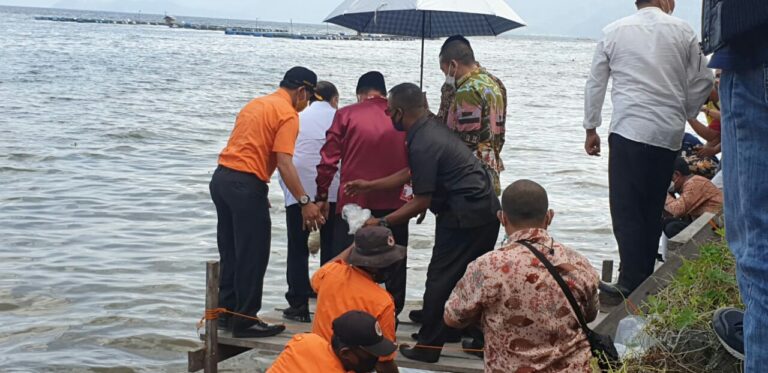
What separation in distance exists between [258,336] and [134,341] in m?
3.63

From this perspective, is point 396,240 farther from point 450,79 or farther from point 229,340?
point 229,340

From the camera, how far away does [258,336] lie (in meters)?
7.18

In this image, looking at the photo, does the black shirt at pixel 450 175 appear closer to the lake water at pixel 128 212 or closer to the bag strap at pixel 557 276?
the bag strap at pixel 557 276

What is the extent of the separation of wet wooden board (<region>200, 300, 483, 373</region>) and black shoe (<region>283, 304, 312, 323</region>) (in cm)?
5

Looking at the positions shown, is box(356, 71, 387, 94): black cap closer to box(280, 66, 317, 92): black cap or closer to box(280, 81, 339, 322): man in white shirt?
box(280, 66, 317, 92): black cap

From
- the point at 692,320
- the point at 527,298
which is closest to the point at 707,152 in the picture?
the point at 692,320

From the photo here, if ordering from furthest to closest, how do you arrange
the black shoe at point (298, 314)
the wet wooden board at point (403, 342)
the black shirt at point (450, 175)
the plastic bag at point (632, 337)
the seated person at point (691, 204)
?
1. the seated person at point (691, 204)
2. the black shoe at point (298, 314)
3. the wet wooden board at point (403, 342)
4. the black shirt at point (450, 175)
5. the plastic bag at point (632, 337)

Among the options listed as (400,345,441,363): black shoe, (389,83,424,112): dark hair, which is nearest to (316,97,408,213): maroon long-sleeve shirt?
(389,83,424,112): dark hair

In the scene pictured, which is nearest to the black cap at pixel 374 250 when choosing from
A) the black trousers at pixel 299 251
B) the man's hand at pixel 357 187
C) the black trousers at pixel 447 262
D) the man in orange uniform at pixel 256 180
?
the black trousers at pixel 447 262

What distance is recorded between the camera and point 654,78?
637 centimetres

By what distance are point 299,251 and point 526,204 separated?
3646 millimetres

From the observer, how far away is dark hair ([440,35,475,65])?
6590mm

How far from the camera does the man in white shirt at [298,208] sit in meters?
7.65

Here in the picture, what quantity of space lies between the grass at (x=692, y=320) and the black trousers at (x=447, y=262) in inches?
50.4
